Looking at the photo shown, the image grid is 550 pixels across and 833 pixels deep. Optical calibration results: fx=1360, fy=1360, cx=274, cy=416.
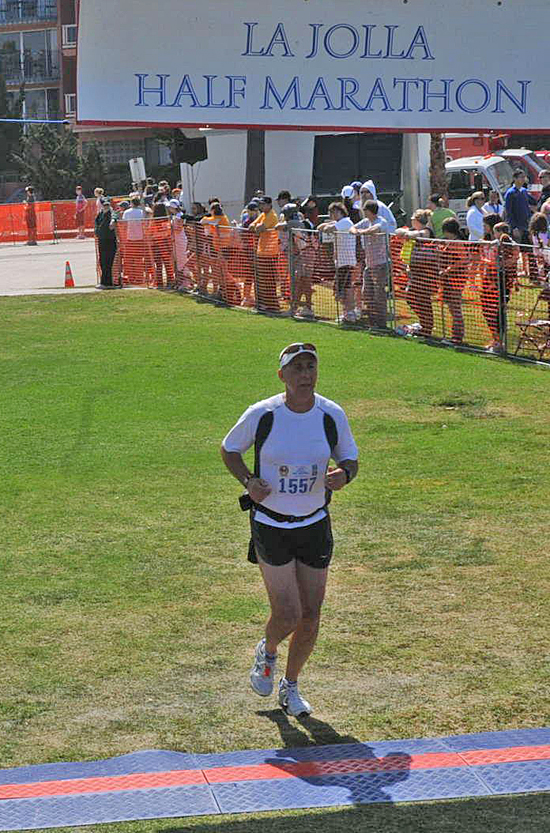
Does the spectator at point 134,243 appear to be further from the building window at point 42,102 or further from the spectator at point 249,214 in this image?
the building window at point 42,102

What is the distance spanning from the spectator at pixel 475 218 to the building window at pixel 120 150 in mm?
59452

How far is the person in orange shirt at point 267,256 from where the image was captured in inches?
927

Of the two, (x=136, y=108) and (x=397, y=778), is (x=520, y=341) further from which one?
(x=397, y=778)

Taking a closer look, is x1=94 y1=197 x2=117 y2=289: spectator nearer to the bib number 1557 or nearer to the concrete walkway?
the concrete walkway

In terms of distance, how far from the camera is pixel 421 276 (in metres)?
20.0

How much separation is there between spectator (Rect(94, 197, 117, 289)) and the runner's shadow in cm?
2314

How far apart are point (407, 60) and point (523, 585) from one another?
3.60m

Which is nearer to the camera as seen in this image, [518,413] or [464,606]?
[464,606]

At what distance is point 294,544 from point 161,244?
22.8 m

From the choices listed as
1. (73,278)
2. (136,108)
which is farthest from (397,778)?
(73,278)

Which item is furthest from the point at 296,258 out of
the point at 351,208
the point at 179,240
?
the point at 179,240

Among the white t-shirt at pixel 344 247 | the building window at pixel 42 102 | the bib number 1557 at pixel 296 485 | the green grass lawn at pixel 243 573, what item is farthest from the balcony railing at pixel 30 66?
the bib number 1557 at pixel 296 485

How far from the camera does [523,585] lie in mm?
9297

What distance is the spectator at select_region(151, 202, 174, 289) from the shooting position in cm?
2869
